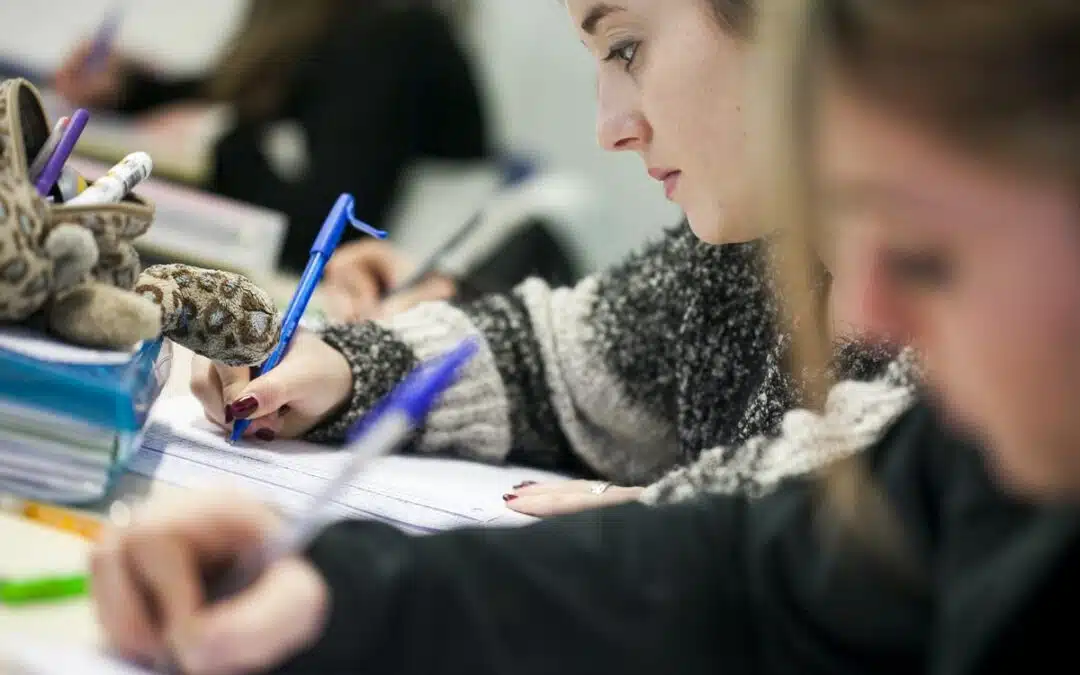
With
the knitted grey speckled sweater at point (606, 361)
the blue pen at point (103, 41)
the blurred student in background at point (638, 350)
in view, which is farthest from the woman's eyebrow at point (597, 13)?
the blue pen at point (103, 41)

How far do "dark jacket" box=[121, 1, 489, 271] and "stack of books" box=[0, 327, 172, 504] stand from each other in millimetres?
757

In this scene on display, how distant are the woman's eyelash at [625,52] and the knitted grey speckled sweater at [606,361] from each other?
0.44 ft

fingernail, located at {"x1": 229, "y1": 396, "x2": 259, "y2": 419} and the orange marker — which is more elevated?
fingernail, located at {"x1": 229, "y1": 396, "x2": 259, "y2": 419}

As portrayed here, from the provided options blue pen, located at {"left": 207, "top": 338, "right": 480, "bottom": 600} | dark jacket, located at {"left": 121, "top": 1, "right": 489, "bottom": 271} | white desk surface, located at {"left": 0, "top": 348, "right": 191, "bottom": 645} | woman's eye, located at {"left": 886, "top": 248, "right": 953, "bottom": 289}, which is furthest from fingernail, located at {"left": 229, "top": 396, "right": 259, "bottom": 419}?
dark jacket, located at {"left": 121, "top": 1, "right": 489, "bottom": 271}

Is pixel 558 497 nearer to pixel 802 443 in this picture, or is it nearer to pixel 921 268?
pixel 802 443

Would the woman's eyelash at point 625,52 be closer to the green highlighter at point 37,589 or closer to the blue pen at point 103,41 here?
the green highlighter at point 37,589

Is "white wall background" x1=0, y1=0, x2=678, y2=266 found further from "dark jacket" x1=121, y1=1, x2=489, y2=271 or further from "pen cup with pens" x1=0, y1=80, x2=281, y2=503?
"pen cup with pens" x1=0, y1=80, x2=281, y2=503

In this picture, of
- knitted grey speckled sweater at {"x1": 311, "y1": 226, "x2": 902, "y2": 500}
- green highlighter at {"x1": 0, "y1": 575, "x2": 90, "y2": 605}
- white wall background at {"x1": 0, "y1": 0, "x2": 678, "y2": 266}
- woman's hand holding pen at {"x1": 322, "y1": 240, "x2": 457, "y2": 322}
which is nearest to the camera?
green highlighter at {"x1": 0, "y1": 575, "x2": 90, "y2": 605}

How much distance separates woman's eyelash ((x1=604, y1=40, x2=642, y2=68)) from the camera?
0.57m

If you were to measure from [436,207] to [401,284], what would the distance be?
1.70 feet

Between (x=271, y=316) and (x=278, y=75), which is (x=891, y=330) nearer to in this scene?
(x=271, y=316)

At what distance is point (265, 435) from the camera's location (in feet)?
1.88

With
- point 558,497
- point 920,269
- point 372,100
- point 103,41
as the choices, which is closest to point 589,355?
point 558,497

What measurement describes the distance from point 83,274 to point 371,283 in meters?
0.45
